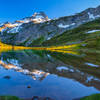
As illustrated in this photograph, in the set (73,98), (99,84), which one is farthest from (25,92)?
(99,84)

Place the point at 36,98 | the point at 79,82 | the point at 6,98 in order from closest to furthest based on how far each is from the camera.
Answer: the point at 6,98 < the point at 36,98 < the point at 79,82

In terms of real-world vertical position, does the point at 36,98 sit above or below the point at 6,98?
below

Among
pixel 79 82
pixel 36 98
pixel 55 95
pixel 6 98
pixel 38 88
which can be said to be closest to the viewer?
pixel 6 98

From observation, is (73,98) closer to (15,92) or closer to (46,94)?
(46,94)

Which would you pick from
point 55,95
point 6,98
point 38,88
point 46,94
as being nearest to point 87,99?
point 55,95

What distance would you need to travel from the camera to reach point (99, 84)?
22.0 m

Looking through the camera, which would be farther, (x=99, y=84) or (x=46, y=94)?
(x=99, y=84)

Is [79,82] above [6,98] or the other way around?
the other way around

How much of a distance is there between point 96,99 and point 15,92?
11.8m

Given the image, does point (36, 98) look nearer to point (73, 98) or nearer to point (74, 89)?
point (73, 98)

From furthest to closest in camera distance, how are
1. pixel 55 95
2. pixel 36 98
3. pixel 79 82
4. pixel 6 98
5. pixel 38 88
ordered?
pixel 79 82, pixel 38 88, pixel 55 95, pixel 36 98, pixel 6 98

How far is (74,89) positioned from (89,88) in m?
2.88

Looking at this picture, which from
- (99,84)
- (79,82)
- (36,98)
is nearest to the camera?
(36,98)

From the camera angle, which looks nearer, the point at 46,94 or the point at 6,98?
the point at 6,98
